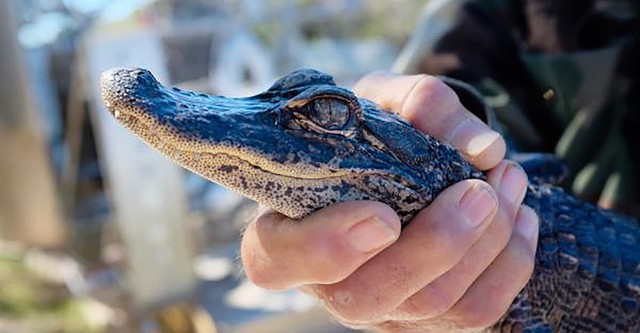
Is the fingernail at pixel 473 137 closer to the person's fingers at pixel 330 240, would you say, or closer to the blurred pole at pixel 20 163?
the person's fingers at pixel 330 240

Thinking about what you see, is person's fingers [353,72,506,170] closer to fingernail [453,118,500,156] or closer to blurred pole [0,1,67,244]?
fingernail [453,118,500,156]

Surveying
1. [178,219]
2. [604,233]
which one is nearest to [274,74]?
[178,219]

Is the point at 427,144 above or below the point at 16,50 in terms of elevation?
above

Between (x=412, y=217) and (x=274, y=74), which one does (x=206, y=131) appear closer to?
(x=412, y=217)

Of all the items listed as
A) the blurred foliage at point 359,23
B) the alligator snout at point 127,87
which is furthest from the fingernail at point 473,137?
the blurred foliage at point 359,23

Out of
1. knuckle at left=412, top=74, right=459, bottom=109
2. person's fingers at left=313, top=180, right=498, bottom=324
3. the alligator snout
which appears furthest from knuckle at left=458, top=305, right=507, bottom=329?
the alligator snout

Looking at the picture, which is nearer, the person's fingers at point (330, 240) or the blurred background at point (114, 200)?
the person's fingers at point (330, 240)

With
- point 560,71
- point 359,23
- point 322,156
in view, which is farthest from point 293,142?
point 359,23
